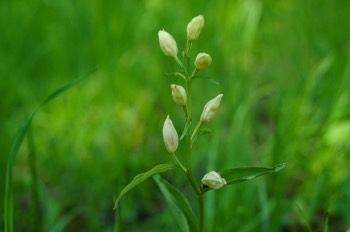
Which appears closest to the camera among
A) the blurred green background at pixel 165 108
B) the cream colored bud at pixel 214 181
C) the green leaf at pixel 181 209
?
the cream colored bud at pixel 214 181

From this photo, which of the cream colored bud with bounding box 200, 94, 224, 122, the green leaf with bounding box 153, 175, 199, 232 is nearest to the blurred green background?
the green leaf with bounding box 153, 175, 199, 232

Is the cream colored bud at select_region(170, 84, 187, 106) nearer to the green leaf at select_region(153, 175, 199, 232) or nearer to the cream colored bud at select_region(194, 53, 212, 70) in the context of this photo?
the cream colored bud at select_region(194, 53, 212, 70)

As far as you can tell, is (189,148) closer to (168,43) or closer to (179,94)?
(179,94)

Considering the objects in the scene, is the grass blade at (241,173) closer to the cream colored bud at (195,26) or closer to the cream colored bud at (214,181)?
the cream colored bud at (214,181)

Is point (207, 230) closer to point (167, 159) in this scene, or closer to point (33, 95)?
point (167, 159)

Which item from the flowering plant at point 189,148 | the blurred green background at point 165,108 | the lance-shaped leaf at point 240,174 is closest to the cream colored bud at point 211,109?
the flowering plant at point 189,148

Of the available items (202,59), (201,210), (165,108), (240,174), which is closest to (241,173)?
(240,174)

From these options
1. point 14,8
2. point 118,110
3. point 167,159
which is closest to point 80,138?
point 118,110
